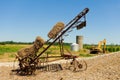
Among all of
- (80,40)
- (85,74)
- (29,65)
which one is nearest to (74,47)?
Answer: (80,40)

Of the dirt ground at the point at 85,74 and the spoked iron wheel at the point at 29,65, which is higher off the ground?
the spoked iron wheel at the point at 29,65

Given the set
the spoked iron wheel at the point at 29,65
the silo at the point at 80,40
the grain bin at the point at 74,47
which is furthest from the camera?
the silo at the point at 80,40

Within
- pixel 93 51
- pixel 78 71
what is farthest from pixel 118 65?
pixel 93 51

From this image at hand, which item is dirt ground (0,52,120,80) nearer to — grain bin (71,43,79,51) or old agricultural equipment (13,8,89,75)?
old agricultural equipment (13,8,89,75)

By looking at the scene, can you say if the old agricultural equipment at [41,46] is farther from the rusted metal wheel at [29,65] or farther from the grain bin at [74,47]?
the grain bin at [74,47]

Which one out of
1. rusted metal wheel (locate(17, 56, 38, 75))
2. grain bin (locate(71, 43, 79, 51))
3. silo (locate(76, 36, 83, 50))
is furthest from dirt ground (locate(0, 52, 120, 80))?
silo (locate(76, 36, 83, 50))

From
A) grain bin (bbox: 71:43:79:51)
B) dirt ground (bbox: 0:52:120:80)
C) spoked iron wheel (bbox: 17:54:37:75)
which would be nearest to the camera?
dirt ground (bbox: 0:52:120:80)

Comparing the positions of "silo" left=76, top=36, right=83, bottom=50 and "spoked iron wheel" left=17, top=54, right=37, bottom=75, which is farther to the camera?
"silo" left=76, top=36, right=83, bottom=50

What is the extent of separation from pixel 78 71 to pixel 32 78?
8.35 ft

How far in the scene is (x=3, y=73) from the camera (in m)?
16.0

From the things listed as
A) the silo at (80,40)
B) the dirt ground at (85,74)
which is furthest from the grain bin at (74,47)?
the dirt ground at (85,74)

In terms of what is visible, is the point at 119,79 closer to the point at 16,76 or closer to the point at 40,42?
the point at 40,42

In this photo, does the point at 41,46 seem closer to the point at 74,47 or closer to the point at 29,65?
the point at 29,65

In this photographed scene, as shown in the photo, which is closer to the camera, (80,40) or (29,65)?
(29,65)
